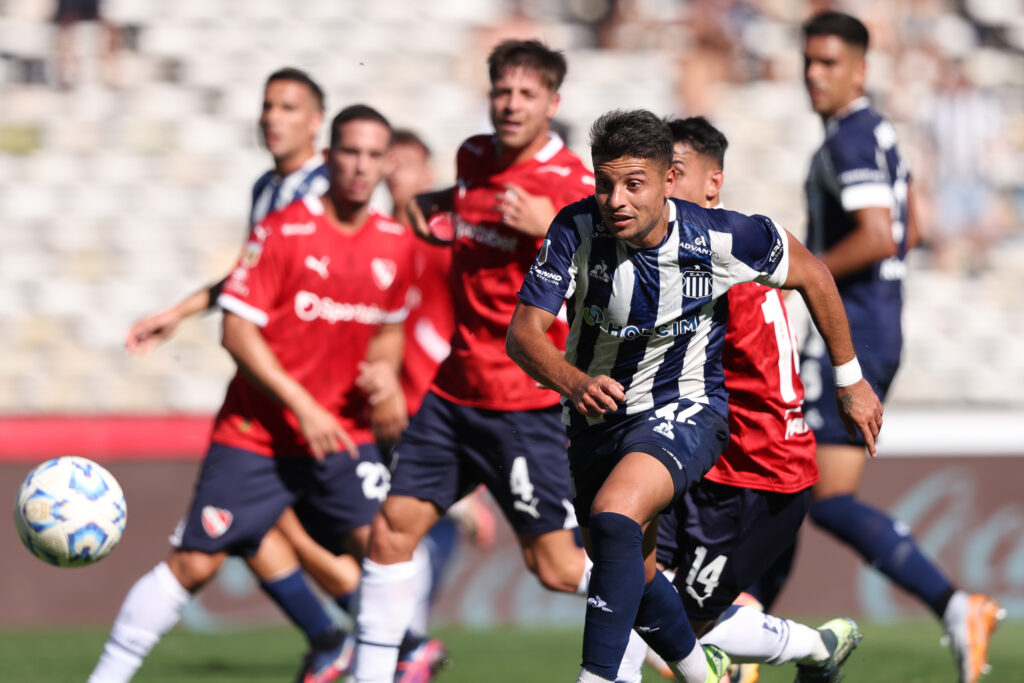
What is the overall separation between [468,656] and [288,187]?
2.67 metres

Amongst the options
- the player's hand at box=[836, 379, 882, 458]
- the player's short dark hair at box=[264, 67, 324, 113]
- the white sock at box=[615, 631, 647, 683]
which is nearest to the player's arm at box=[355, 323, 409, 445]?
the player's short dark hair at box=[264, 67, 324, 113]

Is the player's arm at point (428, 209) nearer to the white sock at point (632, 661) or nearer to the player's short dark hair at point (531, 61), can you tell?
the player's short dark hair at point (531, 61)

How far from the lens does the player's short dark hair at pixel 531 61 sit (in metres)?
4.92

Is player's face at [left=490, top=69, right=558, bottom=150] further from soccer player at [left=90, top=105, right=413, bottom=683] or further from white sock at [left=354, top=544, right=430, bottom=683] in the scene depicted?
white sock at [left=354, top=544, right=430, bottom=683]

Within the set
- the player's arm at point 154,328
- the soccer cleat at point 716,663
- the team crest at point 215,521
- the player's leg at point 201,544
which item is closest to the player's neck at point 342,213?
the player's arm at point 154,328

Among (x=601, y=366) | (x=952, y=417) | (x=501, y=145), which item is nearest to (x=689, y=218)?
(x=601, y=366)

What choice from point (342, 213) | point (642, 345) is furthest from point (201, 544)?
point (642, 345)

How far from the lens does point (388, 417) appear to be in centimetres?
575

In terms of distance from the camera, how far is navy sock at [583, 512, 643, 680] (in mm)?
3725

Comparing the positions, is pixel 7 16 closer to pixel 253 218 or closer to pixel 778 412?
pixel 253 218

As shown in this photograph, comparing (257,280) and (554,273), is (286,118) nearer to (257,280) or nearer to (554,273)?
(257,280)

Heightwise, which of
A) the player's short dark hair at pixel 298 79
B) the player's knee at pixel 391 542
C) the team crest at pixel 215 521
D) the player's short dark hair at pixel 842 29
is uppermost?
the player's short dark hair at pixel 842 29

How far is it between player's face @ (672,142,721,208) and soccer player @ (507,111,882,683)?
1.61 feet

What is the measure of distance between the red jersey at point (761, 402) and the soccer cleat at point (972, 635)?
53.5 inches
